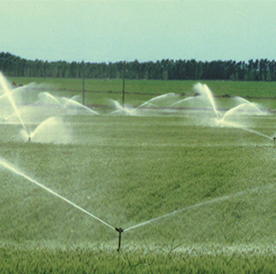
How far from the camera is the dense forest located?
136750 mm

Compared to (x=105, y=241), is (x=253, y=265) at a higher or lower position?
higher

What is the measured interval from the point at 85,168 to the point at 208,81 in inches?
5326

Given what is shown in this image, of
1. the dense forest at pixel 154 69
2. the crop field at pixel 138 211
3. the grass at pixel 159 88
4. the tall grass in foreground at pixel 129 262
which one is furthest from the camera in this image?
the dense forest at pixel 154 69

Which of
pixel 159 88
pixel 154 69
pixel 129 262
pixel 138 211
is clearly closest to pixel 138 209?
pixel 138 211

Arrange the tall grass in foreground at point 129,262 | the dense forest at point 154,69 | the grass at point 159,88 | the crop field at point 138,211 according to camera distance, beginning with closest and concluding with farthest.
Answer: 1. the tall grass in foreground at point 129,262
2. the crop field at point 138,211
3. the grass at point 159,88
4. the dense forest at point 154,69

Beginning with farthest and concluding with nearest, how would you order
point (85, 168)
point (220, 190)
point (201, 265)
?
point (85, 168) < point (220, 190) < point (201, 265)

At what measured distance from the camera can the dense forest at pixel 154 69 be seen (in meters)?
137

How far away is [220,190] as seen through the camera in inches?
357

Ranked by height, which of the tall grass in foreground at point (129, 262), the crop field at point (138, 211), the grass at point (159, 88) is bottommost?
the grass at point (159, 88)

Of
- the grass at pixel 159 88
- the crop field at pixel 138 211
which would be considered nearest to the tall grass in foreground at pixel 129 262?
the crop field at pixel 138 211

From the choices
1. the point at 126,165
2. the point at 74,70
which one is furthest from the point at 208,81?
the point at 126,165

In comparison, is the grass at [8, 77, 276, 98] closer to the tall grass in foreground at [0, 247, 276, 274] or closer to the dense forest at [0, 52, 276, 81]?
the dense forest at [0, 52, 276, 81]

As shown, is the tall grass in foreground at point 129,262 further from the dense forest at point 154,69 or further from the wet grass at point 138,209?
the dense forest at point 154,69

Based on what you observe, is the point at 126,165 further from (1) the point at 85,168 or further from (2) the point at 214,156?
(2) the point at 214,156
